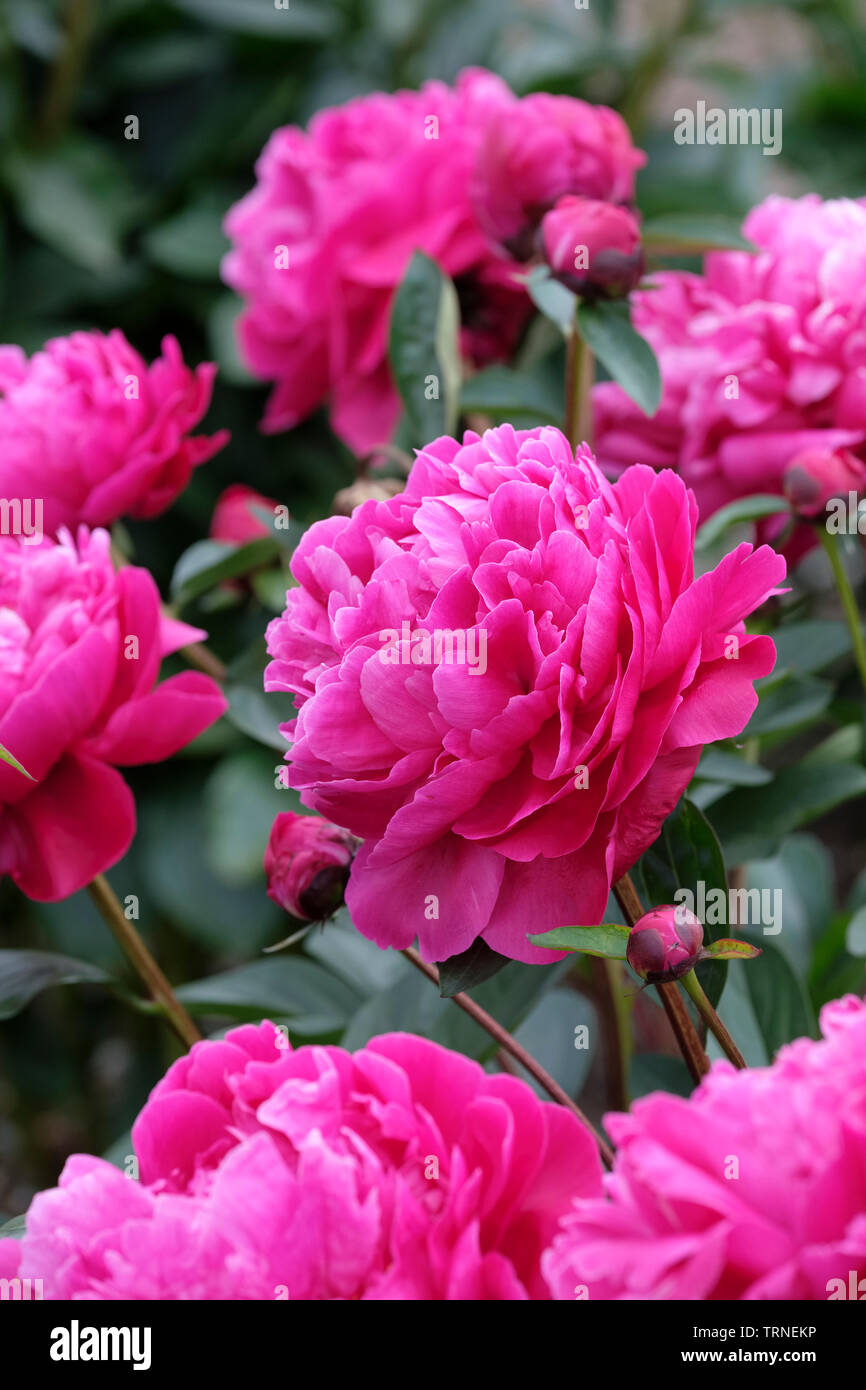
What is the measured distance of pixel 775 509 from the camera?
17.3 inches

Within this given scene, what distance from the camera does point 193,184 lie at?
121 centimetres

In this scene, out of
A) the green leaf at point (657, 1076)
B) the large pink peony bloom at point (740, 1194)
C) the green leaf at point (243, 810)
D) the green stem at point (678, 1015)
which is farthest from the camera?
the green leaf at point (243, 810)

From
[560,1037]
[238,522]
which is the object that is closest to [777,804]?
[560,1037]

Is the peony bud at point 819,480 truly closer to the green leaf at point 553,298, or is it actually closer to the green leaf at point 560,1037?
the green leaf at point 553,298

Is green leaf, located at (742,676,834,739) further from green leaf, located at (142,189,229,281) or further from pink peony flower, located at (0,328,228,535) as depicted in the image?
green leaf, located at (142,189,229,281)

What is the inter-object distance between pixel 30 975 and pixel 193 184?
0.94 metres

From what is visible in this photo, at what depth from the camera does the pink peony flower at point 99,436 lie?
0.48 meters

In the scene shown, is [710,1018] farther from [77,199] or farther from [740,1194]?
[77,199]

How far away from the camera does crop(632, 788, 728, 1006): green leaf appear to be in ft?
1.10

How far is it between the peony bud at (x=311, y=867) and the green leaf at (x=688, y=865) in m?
0.08

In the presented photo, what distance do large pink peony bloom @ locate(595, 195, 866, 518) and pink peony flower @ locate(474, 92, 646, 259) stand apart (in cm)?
5

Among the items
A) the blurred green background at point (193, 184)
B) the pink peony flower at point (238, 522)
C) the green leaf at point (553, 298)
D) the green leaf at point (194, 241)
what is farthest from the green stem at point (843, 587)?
the green leaf at point (194, 241)

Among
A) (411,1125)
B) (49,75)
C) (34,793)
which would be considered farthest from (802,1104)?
(49,75)
